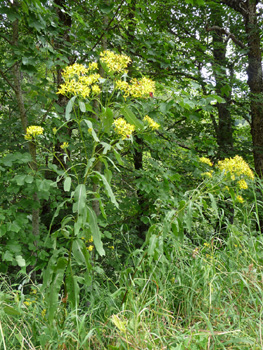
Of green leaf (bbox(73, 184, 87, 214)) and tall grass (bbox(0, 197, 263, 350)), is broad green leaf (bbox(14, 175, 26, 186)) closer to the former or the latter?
tall grass (bbox(0, 197, 263, 350))

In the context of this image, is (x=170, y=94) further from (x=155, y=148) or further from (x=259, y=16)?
(x=259, y=16)

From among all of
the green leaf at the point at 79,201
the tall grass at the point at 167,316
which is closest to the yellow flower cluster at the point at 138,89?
the green leaf at the point at 79,201

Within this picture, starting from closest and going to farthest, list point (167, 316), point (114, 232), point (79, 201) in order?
point (79, 201)
point (167, 316)
point (114, 232)

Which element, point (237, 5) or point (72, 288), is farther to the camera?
point (237, 5)

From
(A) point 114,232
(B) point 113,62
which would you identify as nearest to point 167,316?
(B) point 113,62

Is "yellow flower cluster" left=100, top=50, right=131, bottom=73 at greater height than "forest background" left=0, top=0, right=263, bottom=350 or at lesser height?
greater

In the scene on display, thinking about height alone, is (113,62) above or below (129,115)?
above

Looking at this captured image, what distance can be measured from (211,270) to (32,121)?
8.42 ft

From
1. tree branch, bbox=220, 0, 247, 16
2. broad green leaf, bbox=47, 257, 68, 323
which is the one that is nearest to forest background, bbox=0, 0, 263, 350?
broad green leaf, bbox=47, 257, 68, 323

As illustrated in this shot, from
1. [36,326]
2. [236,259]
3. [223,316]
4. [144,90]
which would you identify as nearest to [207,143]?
[236,259]

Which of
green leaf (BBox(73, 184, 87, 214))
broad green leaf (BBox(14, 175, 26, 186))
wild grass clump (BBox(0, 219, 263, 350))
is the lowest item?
wild grass clump (BBox(0, 219, 263, 350))

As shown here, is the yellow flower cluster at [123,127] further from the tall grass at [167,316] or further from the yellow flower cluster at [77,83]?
the tall grass at [167,316]

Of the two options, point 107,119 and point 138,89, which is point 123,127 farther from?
point 138,89

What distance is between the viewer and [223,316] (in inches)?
60.7
